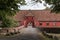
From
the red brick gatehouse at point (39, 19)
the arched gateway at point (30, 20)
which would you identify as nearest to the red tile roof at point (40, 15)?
the red brick gatehouse at point (39, 19)

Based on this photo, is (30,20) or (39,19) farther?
(30,20)

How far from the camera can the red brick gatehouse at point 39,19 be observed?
303 feet

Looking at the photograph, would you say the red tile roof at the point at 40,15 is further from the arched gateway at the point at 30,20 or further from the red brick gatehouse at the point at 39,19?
the arched gateway at the point at 30,20

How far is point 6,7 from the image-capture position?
37156 mm

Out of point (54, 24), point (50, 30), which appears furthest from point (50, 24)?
point (50, 30)

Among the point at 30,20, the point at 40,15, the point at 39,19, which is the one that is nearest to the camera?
the point at 39,19

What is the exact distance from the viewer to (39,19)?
9481 centimetres

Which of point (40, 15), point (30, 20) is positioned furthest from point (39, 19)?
point (30, 20)

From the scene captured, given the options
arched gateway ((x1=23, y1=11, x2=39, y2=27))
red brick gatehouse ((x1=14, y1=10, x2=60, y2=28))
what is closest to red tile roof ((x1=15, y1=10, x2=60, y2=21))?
red brick gatehouse ((x1=14, y1=10, x2=60, y2=28))

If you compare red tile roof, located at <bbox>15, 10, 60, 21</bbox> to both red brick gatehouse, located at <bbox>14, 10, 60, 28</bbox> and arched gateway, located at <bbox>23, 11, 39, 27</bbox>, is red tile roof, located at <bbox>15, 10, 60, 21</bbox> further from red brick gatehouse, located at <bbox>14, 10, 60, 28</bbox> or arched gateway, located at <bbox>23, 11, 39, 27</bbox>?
arched gateway, located at <bbox>23, 11, 39, 27</bbox>

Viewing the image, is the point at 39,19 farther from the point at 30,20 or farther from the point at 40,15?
the point at 30,20

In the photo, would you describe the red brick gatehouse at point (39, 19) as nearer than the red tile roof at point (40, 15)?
Yes

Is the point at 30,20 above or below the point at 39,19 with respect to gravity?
below

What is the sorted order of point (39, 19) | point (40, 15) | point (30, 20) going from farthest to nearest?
point (40, 15) → point (30, 20) → point (39, 19)
